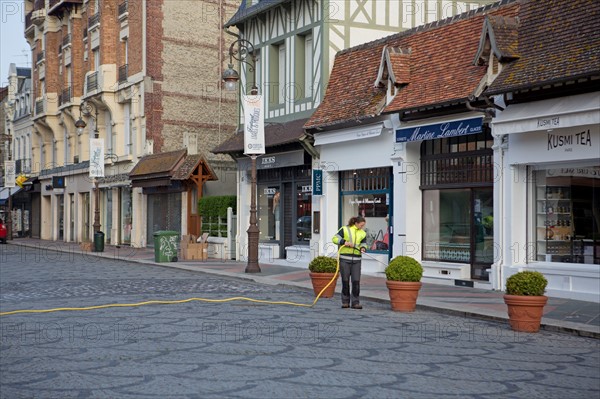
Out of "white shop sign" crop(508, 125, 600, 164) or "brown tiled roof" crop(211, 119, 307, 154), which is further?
"brown tiled roof" crop(211, 119, 307, 154)

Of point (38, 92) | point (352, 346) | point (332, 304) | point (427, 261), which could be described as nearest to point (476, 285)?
point (427, 261)

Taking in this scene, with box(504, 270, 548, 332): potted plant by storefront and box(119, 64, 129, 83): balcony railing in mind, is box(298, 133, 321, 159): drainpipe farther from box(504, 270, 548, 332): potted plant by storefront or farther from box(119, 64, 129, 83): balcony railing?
box(119, 64, 129, 83): balcony railing

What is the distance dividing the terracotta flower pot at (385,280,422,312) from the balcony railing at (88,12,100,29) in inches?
1260

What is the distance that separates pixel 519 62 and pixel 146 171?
845 inches

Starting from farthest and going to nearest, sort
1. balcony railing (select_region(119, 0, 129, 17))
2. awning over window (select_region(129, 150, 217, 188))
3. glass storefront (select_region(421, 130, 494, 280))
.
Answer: balcony railing (select_region(119, 0, 129, 17)) < awning over window (select_region(129, 150, 217, 188)) < glass storefront (select_region(421, 130, 494, 280))

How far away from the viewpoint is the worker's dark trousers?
15223 mm

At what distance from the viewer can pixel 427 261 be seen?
20.5 metres

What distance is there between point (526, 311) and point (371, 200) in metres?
10.8

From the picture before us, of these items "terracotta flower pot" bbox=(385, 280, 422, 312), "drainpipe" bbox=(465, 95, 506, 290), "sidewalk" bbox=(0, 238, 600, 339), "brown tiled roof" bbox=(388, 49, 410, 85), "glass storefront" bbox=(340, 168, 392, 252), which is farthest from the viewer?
"glass storefront" bbox=(340, 168, 392, 252)

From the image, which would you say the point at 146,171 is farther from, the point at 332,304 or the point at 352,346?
the point at 352,346

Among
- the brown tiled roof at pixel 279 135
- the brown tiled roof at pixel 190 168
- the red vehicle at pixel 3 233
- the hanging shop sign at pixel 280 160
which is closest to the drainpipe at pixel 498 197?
the brown tiled roof at pixel 279 135

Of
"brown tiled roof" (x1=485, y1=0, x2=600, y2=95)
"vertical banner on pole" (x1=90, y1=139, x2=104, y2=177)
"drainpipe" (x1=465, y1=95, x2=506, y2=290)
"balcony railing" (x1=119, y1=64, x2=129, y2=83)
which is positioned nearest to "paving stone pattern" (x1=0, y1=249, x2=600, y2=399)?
"drainpipe" (x1=465, y1=95, x2=506, y2=290)

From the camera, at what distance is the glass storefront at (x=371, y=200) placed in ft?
73.2

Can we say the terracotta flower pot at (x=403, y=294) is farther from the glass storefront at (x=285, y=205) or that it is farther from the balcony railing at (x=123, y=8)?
the balcony railing at (x=123, y=8)
